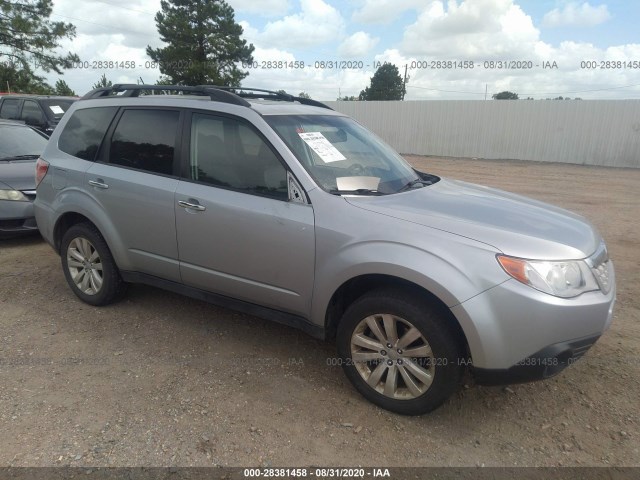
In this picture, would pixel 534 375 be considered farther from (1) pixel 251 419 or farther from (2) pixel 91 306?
(2) pixel 91 306

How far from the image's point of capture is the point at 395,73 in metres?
59.9

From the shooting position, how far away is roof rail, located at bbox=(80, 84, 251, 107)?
3.45m

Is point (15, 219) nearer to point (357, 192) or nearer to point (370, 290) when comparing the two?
point (357, 192)

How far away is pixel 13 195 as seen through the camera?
6.01 m

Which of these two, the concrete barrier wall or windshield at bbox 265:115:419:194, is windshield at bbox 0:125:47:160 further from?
the concrete barrier wall

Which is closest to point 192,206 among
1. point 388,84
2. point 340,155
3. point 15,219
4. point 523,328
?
point 340,155

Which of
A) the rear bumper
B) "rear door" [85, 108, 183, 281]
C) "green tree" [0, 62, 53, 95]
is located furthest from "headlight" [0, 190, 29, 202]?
"green tree" [0, 62, 53, 95]

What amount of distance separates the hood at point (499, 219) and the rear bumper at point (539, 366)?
47cm

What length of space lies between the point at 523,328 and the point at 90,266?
355cm

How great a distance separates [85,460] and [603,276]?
3016 mm

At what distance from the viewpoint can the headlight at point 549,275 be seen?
8.04 feet

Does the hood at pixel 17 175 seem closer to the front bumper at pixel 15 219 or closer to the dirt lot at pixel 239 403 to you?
the front bumper at pixel 15 219

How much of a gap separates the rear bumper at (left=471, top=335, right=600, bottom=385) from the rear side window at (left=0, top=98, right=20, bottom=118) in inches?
499

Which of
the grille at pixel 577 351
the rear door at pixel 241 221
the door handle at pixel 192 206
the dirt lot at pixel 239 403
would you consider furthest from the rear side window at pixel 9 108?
the grille at pixel 577 351
